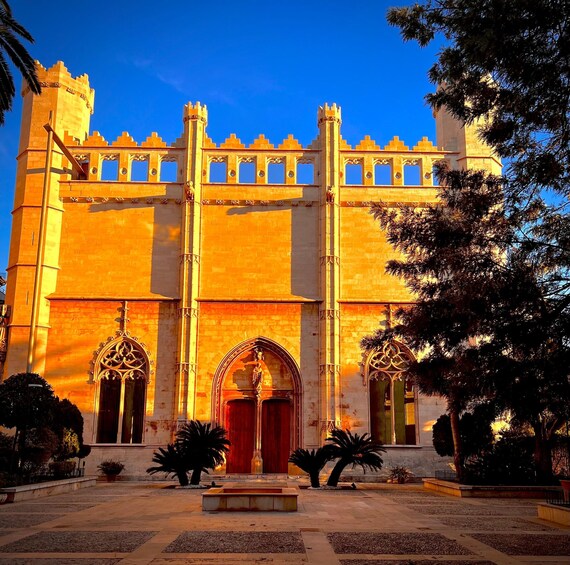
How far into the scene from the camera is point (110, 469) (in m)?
22.8

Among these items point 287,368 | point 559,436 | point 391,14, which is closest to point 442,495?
point 559,436

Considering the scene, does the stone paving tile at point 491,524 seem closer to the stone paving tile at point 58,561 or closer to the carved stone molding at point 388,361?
the stone paving tile at point 58,561

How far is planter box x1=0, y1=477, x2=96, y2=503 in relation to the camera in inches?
588

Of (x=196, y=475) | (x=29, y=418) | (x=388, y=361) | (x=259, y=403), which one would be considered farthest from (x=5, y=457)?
(x=388, y=361)

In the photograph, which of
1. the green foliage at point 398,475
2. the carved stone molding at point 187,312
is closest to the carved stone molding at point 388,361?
the green foliage at point 398,475

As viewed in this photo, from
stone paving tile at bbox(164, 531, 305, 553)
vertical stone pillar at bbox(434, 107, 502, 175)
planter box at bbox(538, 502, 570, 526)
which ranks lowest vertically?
stone paving tile at bbox(164, 531, 305, 553)

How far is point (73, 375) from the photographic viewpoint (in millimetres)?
24562

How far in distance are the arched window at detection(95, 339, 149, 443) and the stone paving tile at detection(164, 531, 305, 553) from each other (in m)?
14.9

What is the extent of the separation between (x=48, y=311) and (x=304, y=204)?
33.7 ft

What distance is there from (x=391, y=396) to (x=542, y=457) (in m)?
7.53

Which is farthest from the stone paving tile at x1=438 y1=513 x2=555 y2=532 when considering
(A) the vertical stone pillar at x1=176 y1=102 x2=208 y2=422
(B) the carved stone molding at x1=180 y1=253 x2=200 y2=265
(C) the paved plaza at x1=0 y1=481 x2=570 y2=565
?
(B) the carved stone molding at x1=180 y1=253 x2=200 y2=265

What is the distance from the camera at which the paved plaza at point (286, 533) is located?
825 centimetres

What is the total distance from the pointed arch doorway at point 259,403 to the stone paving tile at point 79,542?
14.5 metres

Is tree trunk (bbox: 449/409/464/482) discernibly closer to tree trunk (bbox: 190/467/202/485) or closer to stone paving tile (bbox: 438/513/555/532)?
stone paving tile (bbox: 438/513/555/532)
